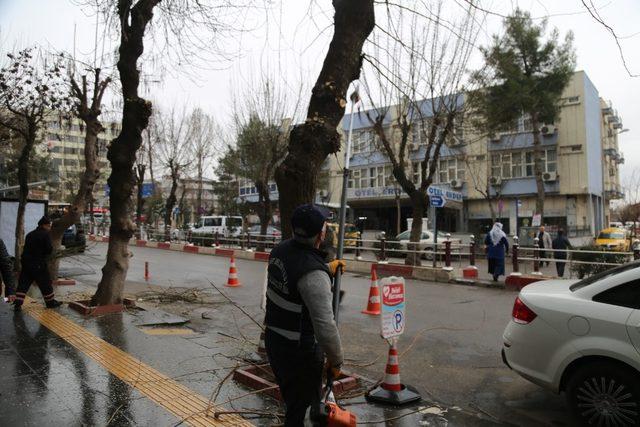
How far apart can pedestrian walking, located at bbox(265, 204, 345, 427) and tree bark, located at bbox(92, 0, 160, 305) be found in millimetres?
5972

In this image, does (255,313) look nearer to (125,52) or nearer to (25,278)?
(25,278)

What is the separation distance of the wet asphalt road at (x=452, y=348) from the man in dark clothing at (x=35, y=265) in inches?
146

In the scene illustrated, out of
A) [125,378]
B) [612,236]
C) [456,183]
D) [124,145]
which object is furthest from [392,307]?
[456,183]

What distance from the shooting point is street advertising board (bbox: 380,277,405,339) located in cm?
464

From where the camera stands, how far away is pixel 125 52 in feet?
26.7

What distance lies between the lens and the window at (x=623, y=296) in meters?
3.89

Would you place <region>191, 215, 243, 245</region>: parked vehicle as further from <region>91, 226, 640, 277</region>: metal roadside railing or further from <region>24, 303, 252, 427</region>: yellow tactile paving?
<region>24, 303, 252, 427</region>: yellow tactile paving

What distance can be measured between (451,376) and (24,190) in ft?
34.4

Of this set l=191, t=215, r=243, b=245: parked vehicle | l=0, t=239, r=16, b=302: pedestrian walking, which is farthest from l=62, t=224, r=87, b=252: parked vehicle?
l=0, t=239, r=16, b=302: pedestrian walking

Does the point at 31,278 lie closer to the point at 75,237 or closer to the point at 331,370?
the point at 331,370

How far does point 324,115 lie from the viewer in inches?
202

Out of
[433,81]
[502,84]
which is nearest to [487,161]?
[502,84]

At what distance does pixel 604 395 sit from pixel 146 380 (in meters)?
4.00

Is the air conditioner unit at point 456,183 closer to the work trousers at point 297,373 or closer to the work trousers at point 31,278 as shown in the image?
the work trousers at point 31,278
